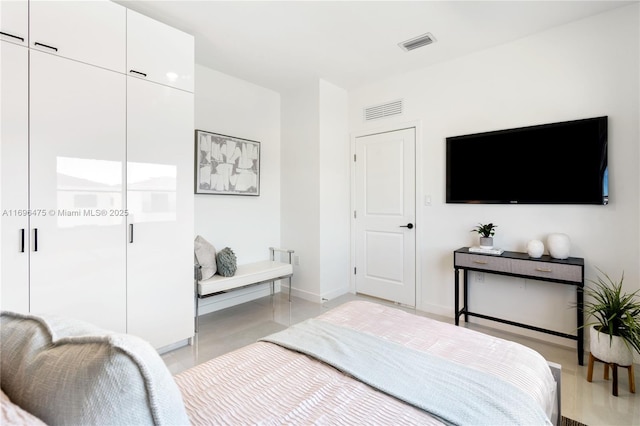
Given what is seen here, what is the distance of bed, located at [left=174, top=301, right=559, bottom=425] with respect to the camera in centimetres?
95

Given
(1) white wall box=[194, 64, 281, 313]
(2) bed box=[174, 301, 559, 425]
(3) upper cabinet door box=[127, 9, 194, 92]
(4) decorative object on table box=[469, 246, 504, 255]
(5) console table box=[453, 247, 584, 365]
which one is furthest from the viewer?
(1) white wall box=[194, 64, 281, 313]

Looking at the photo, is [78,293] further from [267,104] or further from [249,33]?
[267,104]

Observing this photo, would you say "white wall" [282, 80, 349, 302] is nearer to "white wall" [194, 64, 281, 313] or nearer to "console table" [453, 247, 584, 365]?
"white wall" [194, 64, 281, 313]

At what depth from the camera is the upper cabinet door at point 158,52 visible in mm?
2266

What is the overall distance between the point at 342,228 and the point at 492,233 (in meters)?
1.82

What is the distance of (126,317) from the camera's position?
2.28m

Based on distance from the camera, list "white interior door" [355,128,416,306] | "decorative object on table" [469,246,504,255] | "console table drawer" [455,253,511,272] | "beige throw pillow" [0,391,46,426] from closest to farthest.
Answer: "beige throw pillow" [0,391,46,426] → "console table drawer" [455,253,511,272] → "decorative object on table" [469,246,504,255] → "white interior door" [355,128,416,306]

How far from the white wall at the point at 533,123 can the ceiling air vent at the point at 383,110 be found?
3.4 inches

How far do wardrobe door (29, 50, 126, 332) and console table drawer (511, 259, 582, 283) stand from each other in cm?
313

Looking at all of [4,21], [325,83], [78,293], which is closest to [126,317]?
[78,293]

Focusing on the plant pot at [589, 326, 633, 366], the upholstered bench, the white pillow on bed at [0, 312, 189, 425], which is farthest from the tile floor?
the white pillow on bed at [0, 312, 189, 425]

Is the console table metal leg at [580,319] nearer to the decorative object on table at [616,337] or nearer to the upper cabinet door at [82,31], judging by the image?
the decorative object on table at [616,337]

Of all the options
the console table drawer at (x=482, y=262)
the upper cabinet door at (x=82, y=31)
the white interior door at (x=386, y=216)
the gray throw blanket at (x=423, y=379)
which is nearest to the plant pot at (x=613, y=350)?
the console table drawer at (x=482, y=262)

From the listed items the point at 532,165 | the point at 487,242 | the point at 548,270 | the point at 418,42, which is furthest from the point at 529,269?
the point at 418,42
